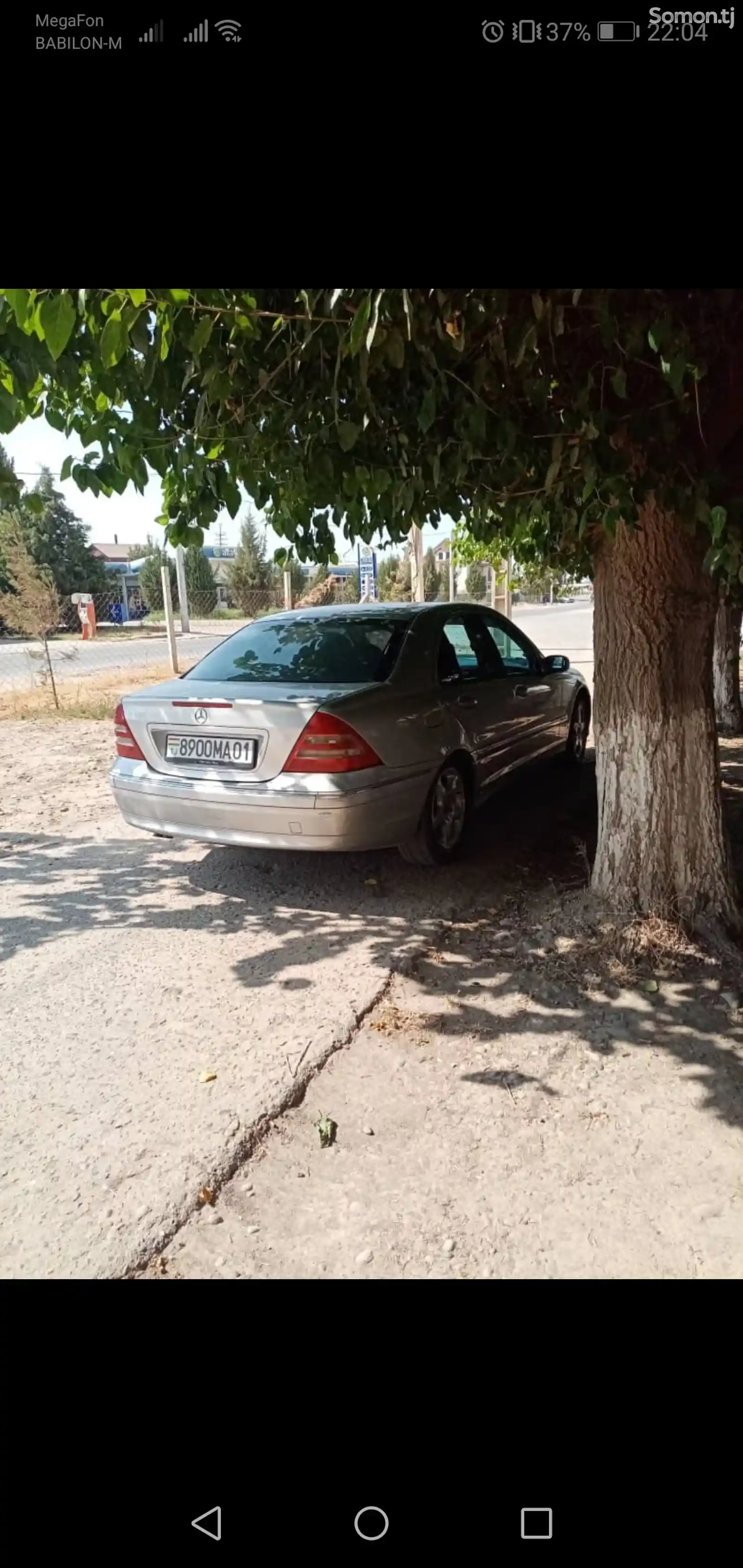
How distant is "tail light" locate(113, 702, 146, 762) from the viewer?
14.7 ft

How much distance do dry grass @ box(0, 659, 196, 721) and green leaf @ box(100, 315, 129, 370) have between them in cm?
800

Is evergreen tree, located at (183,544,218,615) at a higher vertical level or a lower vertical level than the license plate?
higher

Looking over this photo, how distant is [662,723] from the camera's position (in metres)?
3.65

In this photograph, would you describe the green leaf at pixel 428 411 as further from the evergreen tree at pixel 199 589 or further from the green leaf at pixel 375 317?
the evergreen tree at pixel 199 589

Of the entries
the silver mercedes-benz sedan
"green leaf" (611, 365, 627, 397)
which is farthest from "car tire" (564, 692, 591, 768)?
"green leaf" (611, 365, 627, 397)

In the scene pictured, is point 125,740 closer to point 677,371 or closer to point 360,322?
point 360,322

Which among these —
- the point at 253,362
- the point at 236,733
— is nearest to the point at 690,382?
the point at 253,362

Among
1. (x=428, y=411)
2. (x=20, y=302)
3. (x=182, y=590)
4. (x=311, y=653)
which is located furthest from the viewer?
(x=182, y=590)

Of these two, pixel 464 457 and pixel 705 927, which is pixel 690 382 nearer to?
pixel 464 457

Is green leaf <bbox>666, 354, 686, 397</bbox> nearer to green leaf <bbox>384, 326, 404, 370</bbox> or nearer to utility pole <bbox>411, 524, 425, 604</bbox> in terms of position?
green leaf <bbox>384, 326, 404, 370</bbox>

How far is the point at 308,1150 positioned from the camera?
2412 mm
